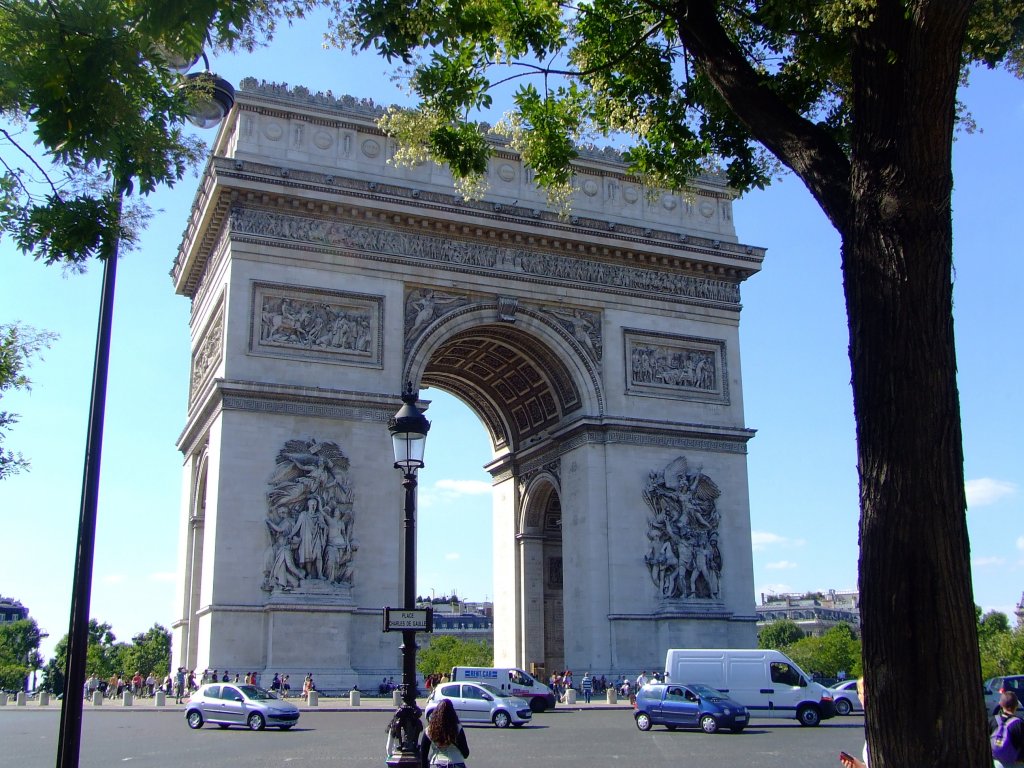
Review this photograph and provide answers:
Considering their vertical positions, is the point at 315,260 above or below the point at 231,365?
above

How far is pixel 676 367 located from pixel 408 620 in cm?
2640

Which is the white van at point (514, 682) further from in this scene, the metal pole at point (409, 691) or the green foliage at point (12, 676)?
the green foliage at point (12, 676)

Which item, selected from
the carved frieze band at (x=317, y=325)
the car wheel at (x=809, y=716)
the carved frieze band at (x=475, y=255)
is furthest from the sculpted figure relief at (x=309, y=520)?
the car wheel at (x=809, y=716)

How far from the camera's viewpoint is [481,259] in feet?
112

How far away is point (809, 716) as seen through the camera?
2627 centimetres

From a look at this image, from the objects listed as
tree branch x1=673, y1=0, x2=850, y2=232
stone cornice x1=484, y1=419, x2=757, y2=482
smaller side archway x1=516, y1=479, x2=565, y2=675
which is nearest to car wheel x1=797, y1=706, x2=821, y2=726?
stone cornice x1=484, y1=419, x2=757, y2=482

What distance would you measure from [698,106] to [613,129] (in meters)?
0.94

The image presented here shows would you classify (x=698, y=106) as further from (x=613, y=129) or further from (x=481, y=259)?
(x=481, y=259)

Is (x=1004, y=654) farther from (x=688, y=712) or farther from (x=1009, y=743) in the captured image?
(x=1009, y=743)

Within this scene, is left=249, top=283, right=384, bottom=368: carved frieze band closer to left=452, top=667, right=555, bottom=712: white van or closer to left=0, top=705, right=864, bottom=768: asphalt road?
left=452, top=667, right=555, bottom=712: white van

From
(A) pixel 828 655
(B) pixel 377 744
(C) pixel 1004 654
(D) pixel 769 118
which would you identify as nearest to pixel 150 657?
(A) pixel 828 655

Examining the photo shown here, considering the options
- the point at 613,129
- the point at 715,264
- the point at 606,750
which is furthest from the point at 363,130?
the point at 613,129

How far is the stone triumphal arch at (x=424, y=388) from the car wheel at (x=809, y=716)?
6963 mm

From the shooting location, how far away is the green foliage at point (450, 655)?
107500 millimetres
